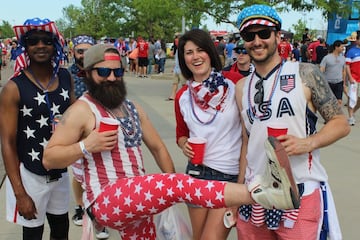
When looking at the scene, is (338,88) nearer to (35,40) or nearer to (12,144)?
(35,40)

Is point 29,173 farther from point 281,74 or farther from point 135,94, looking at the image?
point 135,94

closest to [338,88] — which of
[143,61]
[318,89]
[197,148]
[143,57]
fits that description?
[197,148]

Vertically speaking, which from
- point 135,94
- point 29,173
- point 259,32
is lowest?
point 135,94

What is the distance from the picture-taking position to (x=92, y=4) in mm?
52812

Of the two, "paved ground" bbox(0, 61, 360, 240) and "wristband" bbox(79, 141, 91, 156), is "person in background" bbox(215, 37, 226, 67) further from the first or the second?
"paved ground" bbox(0, 61, 360, 240)

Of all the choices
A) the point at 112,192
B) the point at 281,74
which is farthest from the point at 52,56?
the point at 281,74

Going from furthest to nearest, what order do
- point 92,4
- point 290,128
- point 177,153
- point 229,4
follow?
1. point 92,4
2. point 229,4
3. point 177,153
4. point 290,128

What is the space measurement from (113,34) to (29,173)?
43829mm

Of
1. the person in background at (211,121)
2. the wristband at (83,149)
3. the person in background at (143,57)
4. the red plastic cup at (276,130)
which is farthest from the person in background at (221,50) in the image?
the person in background at (143,57)

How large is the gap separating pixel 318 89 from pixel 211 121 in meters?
0.76

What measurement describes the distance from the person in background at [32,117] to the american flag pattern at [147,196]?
623 mm

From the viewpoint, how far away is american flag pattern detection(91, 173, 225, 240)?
2.12m

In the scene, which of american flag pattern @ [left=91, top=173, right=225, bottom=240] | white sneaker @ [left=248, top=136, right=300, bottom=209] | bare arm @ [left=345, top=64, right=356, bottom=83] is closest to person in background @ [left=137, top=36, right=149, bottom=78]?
bare arm @ [left=345, top=64, right=356, bottom=83]

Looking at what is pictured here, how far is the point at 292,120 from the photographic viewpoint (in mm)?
2258
